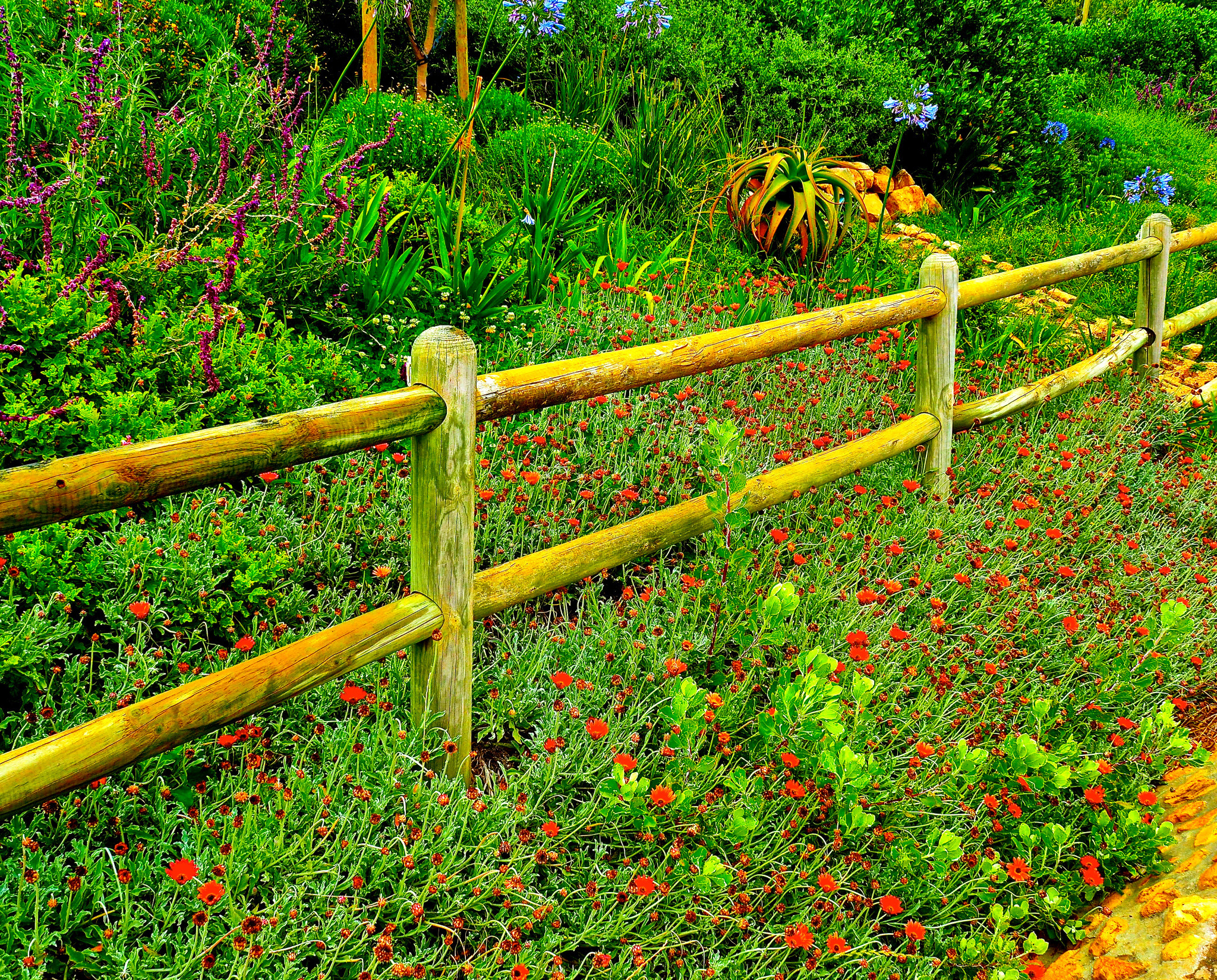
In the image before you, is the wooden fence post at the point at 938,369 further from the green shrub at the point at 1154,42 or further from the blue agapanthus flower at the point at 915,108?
the green shrub at the point at 1154,42

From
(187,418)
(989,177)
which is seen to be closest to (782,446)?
(187,418)

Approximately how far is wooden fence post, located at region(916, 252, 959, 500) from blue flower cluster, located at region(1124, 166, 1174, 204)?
5.86 m

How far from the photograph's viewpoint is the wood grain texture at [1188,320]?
5.95 m

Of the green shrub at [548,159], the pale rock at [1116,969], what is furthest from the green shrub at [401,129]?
the pale rock at [1116,969]

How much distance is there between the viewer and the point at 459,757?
2441mm

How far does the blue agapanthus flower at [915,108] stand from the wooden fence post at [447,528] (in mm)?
6120

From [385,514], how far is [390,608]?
0.96 m

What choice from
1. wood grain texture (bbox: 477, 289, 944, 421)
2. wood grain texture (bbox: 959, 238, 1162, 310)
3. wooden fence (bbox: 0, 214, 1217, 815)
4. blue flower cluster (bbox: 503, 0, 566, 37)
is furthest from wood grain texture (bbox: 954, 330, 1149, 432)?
blue flower cluster (bbox: 503, 0, 566, 37)

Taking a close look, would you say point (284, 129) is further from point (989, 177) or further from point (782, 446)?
point (989, 177)

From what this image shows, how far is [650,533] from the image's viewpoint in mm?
2906

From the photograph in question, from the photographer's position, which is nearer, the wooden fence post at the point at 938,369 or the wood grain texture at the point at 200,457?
the wood grain texture at the point at 200,457

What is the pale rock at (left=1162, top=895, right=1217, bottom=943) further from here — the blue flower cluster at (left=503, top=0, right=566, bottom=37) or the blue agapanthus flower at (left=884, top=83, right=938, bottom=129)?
the blue agapanthus flower at (left=884, top=83, right=938, bottom=129)

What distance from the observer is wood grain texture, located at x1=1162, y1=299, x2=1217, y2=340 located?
19.5 ft

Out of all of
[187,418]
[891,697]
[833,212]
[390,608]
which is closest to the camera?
[390,608]
